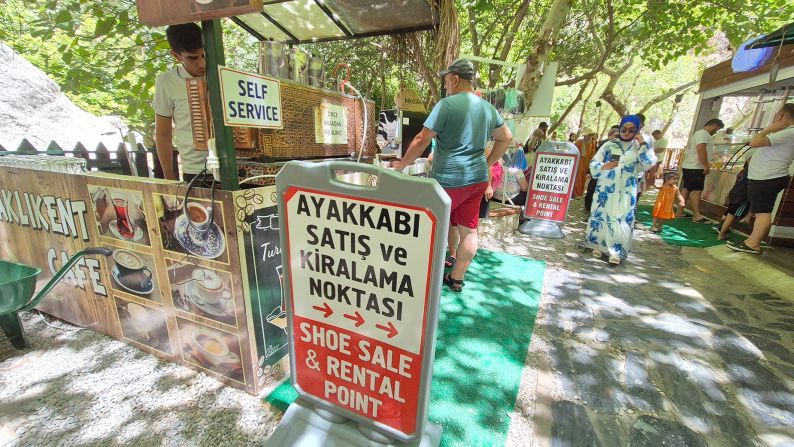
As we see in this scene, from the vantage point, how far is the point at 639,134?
4.13 m

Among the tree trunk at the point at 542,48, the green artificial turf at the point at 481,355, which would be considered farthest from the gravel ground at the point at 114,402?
the tree trunk at the point at 542,48

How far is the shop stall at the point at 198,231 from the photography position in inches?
65.3

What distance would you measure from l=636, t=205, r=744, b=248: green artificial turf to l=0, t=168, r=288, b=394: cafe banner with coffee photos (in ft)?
21.3

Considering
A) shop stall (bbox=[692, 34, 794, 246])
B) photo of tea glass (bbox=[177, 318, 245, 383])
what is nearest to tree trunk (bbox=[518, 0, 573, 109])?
shop stall (bbox=[692, 34, 794, 246])

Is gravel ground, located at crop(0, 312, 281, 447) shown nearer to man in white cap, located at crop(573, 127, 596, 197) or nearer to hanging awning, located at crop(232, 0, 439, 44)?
hanging awning, located at crop(232, 0, 439, 44)

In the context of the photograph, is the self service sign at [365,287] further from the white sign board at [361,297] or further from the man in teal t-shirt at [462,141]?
the man in teal t-shirt at [462,141]

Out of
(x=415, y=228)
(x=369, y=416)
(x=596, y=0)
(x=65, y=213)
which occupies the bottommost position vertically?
(x=369, y=416)

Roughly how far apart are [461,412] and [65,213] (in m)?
2.92

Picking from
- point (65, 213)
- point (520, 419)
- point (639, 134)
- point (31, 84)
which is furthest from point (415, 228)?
point (31, 84)

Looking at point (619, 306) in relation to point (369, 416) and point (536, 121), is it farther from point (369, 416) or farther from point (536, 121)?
point (536, 121)

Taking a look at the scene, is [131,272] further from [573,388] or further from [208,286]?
[573,388]

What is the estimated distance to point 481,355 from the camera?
2.41 metres

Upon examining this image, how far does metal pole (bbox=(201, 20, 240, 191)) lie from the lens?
144 centimetres

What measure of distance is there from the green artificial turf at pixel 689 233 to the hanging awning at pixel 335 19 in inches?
216
